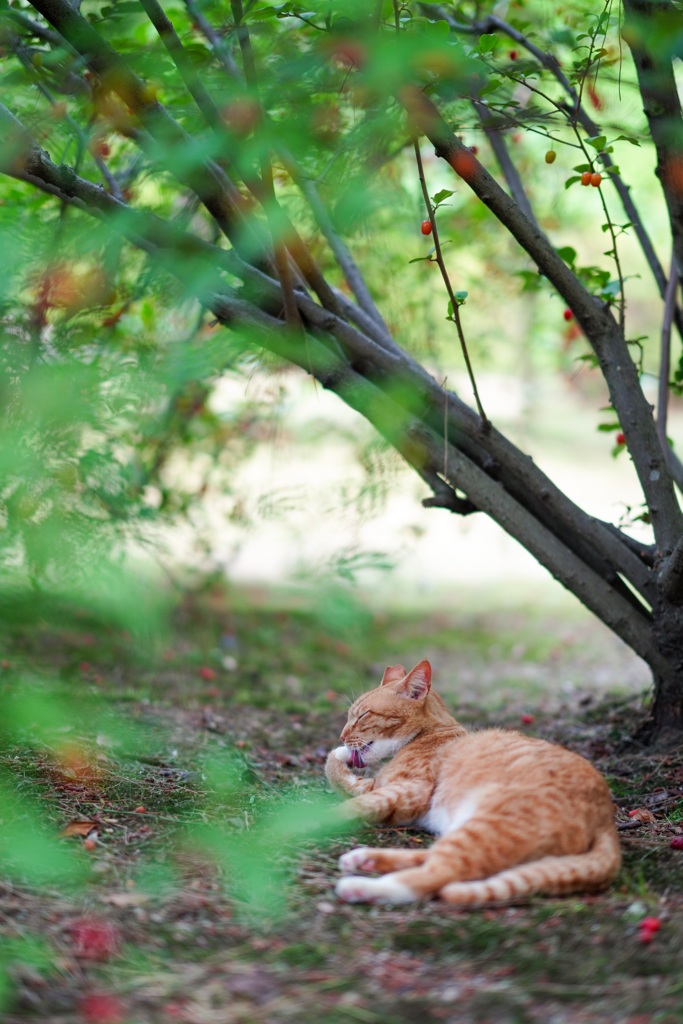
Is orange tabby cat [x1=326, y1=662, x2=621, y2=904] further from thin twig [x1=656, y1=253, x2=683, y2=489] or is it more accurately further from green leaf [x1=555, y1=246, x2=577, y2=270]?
green leaf [x1=555, y1=246, x2=577, y2=270]

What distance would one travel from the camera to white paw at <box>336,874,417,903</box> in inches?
98.6

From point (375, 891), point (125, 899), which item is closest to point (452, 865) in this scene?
point (375, 891)

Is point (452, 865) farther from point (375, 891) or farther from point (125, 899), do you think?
point (125, 899)

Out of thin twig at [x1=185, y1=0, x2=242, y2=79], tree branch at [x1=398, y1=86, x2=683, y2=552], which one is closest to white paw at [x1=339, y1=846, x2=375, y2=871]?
tree branch at [x1=398, y1=86, x2=683, y2=552]

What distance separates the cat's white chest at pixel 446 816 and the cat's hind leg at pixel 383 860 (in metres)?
0.14

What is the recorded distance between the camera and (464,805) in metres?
2.91

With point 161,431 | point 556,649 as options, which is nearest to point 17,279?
point 161,431

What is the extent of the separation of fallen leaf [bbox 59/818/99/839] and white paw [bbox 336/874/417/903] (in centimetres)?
90

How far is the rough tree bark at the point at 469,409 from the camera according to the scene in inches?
146

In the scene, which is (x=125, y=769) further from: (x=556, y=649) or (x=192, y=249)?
(x=556, y=649)

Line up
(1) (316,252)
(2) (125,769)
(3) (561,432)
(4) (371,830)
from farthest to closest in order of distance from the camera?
1. (3) (561,432)
2. (1) (316,252)
3. (2) (125,769)
4. (4) (371,830)

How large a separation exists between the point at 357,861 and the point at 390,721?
33.7 inches

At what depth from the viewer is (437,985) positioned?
2.16m

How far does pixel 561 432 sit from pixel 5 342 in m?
12.4
